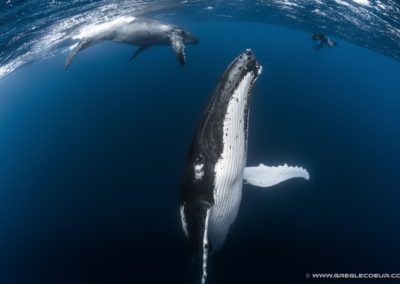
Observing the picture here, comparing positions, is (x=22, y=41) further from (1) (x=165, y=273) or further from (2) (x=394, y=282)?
(2) (x=394, y=282)

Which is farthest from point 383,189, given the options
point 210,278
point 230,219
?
point 230,219

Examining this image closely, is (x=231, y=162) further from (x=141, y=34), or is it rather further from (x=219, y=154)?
(x=141, y=34)

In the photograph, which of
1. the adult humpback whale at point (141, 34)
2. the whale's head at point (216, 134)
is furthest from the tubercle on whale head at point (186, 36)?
the whale's head at point (216, 134)

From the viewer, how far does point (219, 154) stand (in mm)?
4387

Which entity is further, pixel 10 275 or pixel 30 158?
pixel 30 158

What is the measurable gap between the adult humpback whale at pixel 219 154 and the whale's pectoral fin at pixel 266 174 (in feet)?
2.20

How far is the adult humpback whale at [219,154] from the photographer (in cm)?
419

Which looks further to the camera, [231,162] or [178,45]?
[178,45]

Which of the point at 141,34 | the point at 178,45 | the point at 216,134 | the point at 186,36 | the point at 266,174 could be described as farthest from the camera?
the point at 141,34

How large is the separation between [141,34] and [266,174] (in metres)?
11.8

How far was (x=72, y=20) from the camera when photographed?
15922mm

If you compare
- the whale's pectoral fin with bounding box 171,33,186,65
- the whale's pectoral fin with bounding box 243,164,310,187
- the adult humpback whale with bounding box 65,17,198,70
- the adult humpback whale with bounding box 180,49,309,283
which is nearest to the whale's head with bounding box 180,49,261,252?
the adult humpback whale with bounding box 180,49,309,283

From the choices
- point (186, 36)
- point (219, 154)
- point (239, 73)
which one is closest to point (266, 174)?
point (219, 154)

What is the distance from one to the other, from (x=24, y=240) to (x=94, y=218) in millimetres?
4344
